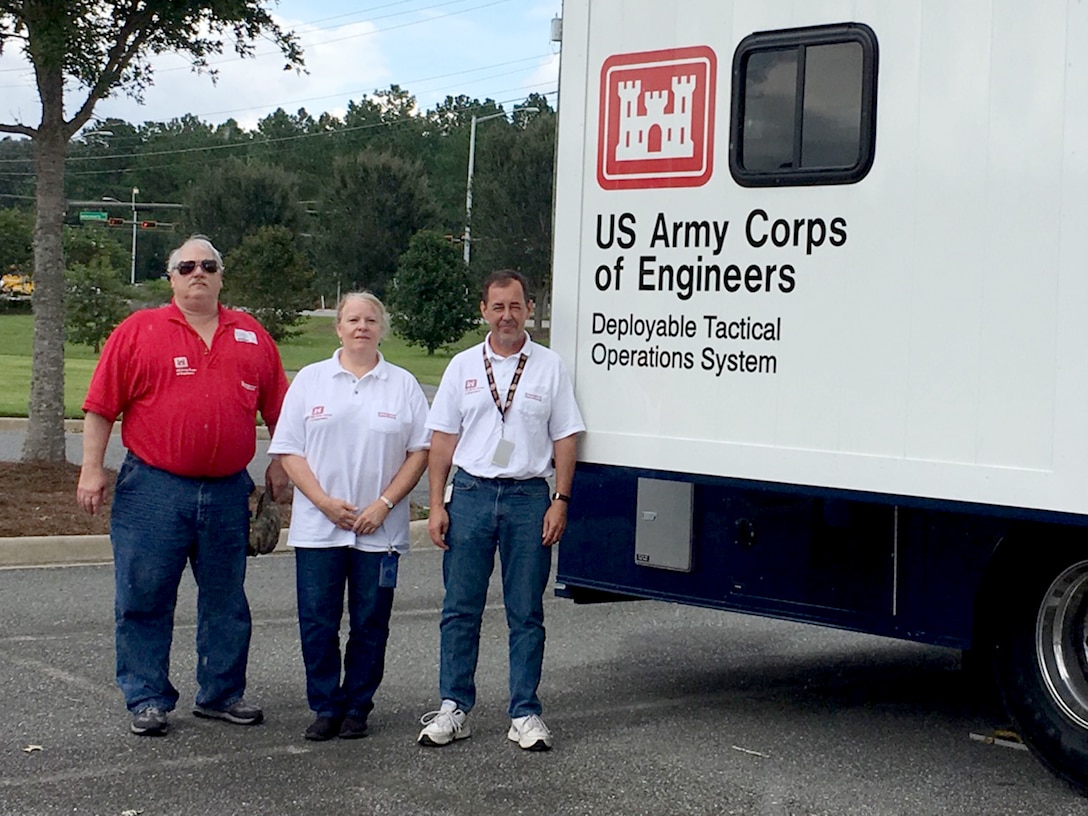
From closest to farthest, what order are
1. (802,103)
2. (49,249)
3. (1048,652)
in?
1. (1048,652)
2. (802,103)
3. (49,249)

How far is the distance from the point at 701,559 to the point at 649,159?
1.54 meters

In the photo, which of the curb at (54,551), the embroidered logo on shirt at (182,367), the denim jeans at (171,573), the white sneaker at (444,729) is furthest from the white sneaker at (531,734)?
the curb at (54,551)

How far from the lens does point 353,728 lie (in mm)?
5547

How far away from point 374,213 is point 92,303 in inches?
837

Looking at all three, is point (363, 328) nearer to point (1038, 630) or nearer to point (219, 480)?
point (219, 480)

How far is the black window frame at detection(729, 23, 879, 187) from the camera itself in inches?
202

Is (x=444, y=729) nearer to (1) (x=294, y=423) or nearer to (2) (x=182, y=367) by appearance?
(1) (x=294, y=423)

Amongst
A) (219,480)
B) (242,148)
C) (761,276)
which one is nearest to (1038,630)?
(761,276)

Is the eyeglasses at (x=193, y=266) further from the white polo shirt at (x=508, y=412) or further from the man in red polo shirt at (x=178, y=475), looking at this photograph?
the white polo shirt at (x=508, y=412)

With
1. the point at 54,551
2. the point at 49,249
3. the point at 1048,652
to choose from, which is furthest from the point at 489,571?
the point at 49,249

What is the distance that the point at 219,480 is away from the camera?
5688 mm

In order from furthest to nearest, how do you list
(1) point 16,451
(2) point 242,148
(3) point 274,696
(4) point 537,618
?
(2) point 242,148 → (1) point 16,451 → (3) point 274,696 → (4) point 537,618

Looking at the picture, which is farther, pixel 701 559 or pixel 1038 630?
pixel 701 559

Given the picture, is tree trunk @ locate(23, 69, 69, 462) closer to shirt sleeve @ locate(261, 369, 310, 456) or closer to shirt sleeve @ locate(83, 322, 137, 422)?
shirt sleeve @ locate(83, 322, 137, 422)
